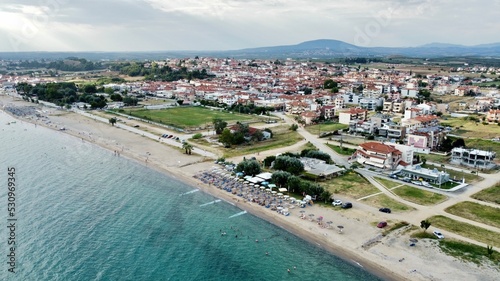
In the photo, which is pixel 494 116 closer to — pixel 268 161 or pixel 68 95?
pixel 268 161

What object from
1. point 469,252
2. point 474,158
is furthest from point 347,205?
point 474,158

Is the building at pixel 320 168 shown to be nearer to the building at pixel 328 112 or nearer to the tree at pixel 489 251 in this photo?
the tree at pixel 489 251

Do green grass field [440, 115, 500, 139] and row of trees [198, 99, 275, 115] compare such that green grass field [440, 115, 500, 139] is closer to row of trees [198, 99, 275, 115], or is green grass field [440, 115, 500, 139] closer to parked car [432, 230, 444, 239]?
parked car [432, 230, 444, 239]

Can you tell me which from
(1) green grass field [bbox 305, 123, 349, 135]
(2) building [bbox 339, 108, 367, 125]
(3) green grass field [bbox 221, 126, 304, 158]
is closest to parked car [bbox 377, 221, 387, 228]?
(3) green grass field [bbox 221, 126, 304, 158]

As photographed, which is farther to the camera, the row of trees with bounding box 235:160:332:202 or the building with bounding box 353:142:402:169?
the building with bounding box 353:142:402:169

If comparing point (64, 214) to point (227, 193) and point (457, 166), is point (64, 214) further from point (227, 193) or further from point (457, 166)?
point (457, 166)
